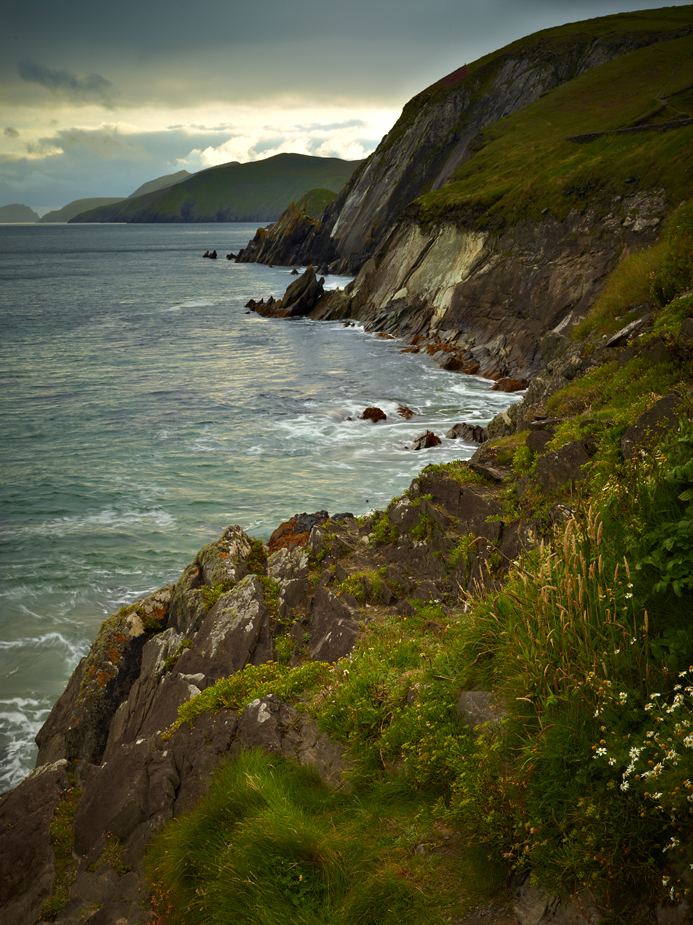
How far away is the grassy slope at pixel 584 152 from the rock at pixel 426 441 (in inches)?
844

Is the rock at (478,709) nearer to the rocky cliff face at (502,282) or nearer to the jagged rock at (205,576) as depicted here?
the jagged rock at (205,576)

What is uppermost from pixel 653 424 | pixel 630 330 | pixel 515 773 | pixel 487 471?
pixel 630 330

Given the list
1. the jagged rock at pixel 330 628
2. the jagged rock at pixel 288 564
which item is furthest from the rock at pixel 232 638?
the jagged rock at pixel 330 628

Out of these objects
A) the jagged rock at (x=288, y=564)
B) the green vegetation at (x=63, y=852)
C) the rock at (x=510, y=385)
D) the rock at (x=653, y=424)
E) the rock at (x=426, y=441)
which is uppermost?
the rock at (x=653, y=424)

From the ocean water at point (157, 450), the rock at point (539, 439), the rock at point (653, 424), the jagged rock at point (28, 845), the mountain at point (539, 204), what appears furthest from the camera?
the mountain at point (539, 204)

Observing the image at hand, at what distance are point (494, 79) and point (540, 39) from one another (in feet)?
25.8

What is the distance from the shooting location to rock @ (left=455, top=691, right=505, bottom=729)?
483 centimetres

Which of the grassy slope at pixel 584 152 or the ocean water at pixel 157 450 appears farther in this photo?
the grassy slope at pixel 584 152

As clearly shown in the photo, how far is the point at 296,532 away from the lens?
12.0 metres

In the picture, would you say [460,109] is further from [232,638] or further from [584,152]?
[232,638]

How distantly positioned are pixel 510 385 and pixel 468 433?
31.3 feet

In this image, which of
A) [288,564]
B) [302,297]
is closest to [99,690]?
[288,564]

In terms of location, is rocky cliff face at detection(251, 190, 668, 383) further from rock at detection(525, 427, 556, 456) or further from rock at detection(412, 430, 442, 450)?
rock at detection(525, 427, 556, 456)

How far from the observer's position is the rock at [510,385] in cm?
3116
